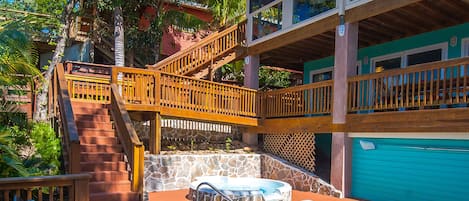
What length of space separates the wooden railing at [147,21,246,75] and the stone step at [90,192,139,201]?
4801 mm

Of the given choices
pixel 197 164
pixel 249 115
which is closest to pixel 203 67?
pixel 249 115

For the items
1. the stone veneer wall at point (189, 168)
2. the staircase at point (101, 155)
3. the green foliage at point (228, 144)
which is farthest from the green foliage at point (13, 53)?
the green foliage at point (228, 144)

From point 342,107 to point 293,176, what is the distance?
248 centimetres

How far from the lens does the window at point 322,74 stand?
13.3 metres

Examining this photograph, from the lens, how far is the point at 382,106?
8.06 metres

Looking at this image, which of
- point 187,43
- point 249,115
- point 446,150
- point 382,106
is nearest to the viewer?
point 446,150

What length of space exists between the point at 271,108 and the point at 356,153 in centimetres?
334

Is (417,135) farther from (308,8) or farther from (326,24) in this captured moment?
(308,8)

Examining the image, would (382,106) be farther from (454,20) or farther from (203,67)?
(203,67)

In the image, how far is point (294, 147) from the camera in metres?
10.6

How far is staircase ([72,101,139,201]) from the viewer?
6723 millimetres

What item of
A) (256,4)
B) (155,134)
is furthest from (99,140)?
(256,4)

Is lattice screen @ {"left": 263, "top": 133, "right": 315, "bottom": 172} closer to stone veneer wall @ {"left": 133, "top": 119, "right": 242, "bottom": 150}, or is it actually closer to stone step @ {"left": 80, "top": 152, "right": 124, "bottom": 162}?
stone veneer wall @ {"left": 133, "top": 119, "right": 242, "bottom": 150}

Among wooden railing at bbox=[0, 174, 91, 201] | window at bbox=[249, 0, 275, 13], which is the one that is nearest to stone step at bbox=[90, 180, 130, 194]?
wooden railing at bbox=[0, 174, 91, 201]
